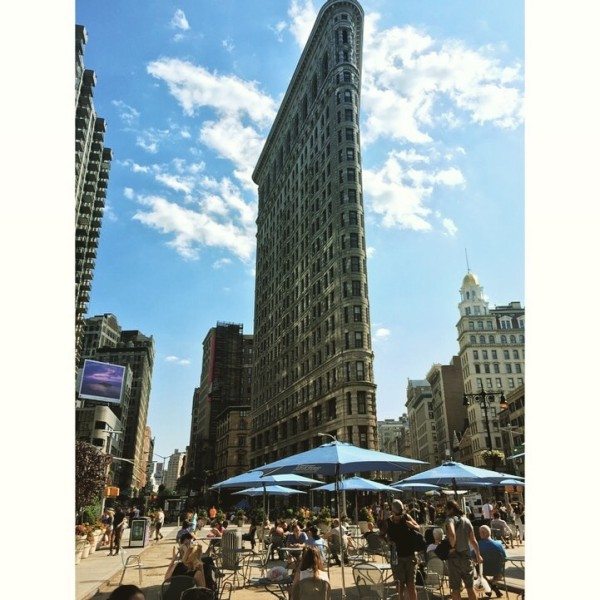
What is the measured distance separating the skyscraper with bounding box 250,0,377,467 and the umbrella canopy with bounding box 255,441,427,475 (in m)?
39.5

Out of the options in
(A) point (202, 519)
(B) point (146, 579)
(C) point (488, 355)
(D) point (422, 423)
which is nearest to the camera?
(B) point (146, 579)

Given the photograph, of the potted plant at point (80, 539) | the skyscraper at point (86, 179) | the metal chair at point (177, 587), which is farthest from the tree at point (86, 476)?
the skyscraper at point (86, 179)

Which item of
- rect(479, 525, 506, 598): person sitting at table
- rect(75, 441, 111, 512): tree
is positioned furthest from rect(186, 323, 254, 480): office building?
rect(479, 525, 506, 598): person sitting at table

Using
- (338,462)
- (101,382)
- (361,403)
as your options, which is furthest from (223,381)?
(338,462)

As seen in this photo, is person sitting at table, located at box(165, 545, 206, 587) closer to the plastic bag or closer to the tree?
the plastic bag

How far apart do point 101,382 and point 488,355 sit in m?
75.9

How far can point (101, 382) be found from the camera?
57.6 metres

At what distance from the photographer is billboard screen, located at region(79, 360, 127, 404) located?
185ft

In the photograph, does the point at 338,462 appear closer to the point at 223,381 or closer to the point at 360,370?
the point at 360,370

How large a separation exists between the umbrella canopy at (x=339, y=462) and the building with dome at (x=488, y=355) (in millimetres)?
83555

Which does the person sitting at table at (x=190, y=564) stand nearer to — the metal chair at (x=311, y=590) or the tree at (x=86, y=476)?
the metal chair at (x=311, y=590)

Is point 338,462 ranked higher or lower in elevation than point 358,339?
lower
